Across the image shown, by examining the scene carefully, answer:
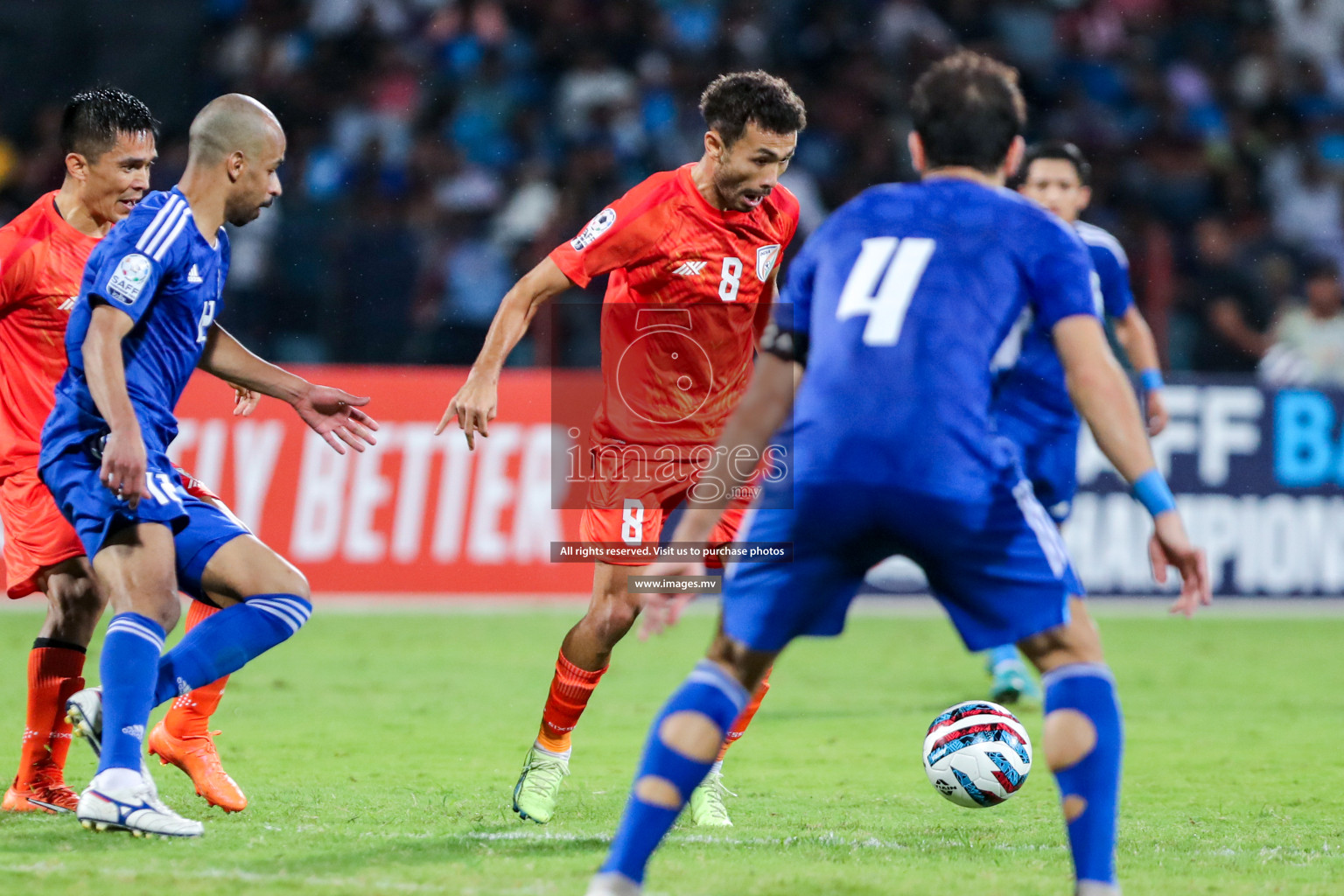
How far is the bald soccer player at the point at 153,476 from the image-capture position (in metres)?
4.88

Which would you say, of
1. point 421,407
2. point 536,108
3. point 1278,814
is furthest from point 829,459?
point 536,108

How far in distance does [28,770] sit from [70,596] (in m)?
0.60

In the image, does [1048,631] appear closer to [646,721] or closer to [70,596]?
[70,596]

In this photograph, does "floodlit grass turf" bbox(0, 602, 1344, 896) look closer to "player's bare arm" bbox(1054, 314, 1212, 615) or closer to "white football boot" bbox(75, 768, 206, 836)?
"white football boot" bbox(75, 768, 206, 836)

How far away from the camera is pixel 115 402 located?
484 cm

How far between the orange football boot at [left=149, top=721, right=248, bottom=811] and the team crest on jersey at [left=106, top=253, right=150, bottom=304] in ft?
5.16

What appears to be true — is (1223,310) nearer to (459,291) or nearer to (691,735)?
(459,291)

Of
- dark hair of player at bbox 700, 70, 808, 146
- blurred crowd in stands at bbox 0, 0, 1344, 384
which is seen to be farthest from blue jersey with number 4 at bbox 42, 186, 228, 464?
blurred crowd in stands at bbox 0, 0, 1344, 384

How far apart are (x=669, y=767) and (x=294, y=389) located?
2323mm

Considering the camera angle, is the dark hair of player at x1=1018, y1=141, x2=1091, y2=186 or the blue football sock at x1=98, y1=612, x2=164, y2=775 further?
the dark hair of player at x1=1018, y1=141, x2=1091, y2=186

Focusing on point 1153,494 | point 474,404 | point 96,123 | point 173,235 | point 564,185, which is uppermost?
point 564,185

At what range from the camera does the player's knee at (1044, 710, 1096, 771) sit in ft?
12.9

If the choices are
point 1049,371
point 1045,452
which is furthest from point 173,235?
point 1045,452

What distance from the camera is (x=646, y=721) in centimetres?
809
